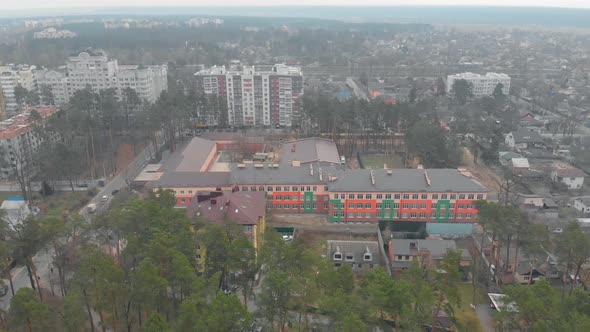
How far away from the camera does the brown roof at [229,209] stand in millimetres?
21953

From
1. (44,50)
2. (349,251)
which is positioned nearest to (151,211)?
(349,251)

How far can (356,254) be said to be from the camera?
22.5m

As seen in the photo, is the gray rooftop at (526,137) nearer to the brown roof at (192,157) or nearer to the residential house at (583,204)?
the residential house at (583,204)

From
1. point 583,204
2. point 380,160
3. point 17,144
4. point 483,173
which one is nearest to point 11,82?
point 17,144

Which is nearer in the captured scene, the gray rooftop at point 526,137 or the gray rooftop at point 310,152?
the gray rooftop at point 310,152

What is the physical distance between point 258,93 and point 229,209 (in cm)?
2882

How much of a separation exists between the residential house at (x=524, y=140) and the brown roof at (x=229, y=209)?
93.3 feet

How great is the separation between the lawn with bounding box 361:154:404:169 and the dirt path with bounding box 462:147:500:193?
5559 millimetres

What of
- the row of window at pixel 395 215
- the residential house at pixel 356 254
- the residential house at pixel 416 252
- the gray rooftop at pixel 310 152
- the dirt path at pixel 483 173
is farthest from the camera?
the dirt path at pixel 483 173

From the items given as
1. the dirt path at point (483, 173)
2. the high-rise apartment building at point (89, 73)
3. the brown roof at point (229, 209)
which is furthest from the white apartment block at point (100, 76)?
the dirt path at point (483, 173)

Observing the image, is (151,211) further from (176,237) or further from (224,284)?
(224,284)

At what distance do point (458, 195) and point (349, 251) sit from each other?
27.4 ft

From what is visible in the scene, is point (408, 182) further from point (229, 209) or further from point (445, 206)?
point (229, 209)

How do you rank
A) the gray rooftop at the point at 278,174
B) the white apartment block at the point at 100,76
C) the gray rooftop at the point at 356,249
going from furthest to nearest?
the white apartment block at the point at 100,76
the gray rooftop at the point at 278,174
the gray rooftop at the point at 356,249
